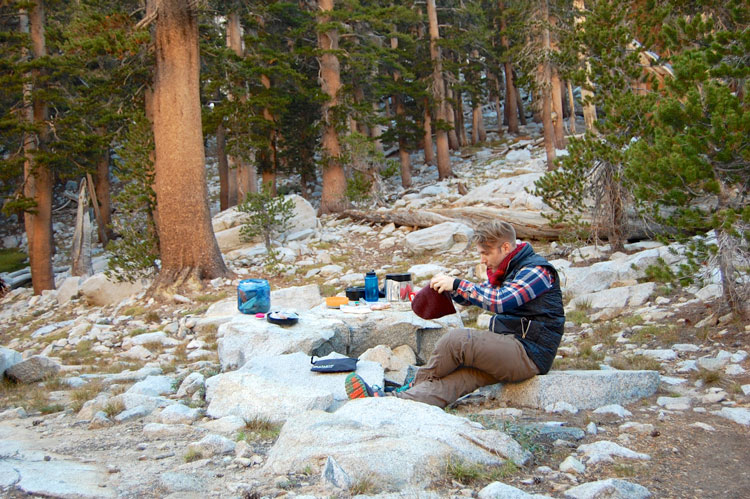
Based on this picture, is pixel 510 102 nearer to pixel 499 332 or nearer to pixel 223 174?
pixel 223 174

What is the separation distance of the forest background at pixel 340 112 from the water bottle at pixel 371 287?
9.18ft

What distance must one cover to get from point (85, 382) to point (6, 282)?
17088 millimetres

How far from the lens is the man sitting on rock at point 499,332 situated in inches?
177

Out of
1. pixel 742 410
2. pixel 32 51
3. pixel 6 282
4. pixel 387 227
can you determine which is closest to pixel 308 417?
pixel 742 410

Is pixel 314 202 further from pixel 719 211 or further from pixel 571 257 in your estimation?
pixel 719 211

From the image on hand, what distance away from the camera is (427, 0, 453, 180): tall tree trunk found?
2484cm

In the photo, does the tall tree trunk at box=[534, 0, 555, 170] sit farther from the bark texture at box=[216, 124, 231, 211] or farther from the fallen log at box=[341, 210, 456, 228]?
the bark texture at box=[216, 124, 231, 211]

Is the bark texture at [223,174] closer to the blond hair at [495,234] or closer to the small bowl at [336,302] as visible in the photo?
the small bowl at [336,302]

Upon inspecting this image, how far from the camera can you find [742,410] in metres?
4.13

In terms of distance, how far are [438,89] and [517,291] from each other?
866 inches

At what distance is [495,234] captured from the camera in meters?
4.63

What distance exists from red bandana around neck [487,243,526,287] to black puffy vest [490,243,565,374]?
27mm

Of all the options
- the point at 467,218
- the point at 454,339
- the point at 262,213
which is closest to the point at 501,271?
the point at 454,339

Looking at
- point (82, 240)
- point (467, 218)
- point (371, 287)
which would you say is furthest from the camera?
point (82, 240)
